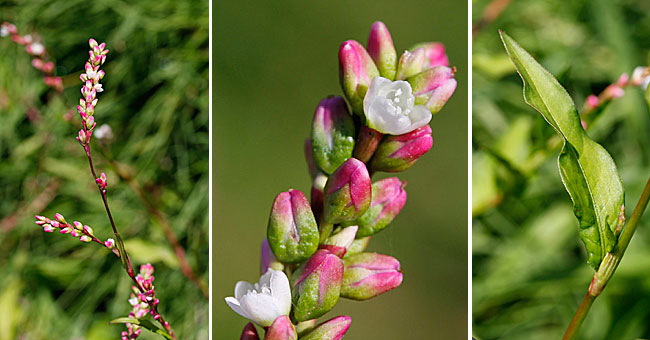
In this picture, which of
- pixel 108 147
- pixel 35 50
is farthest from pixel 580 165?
pixel 108 147

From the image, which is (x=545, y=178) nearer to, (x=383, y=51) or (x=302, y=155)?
(x=302, y=155)

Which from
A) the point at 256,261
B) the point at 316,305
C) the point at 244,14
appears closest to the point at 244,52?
the point at 244,14

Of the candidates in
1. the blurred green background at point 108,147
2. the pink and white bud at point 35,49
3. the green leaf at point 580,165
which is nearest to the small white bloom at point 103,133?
the blurred green background at point 108,147

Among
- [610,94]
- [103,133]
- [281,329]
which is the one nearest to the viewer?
[281,329]

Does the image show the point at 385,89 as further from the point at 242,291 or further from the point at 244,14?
the point at 244,14

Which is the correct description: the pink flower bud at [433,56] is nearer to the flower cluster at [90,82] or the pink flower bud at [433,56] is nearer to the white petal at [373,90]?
the white petal at [373,90]

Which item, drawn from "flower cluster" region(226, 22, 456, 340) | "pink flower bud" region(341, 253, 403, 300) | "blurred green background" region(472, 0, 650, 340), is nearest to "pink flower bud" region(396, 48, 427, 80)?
"flower cluster" region(226, 22, 456, 340)

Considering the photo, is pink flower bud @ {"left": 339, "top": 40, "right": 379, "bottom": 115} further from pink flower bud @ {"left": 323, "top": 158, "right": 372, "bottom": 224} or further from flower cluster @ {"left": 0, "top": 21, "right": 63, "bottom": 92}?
flower cluster @ {"left": 0, "top": 21, "right": 63, "bottom": 92}
